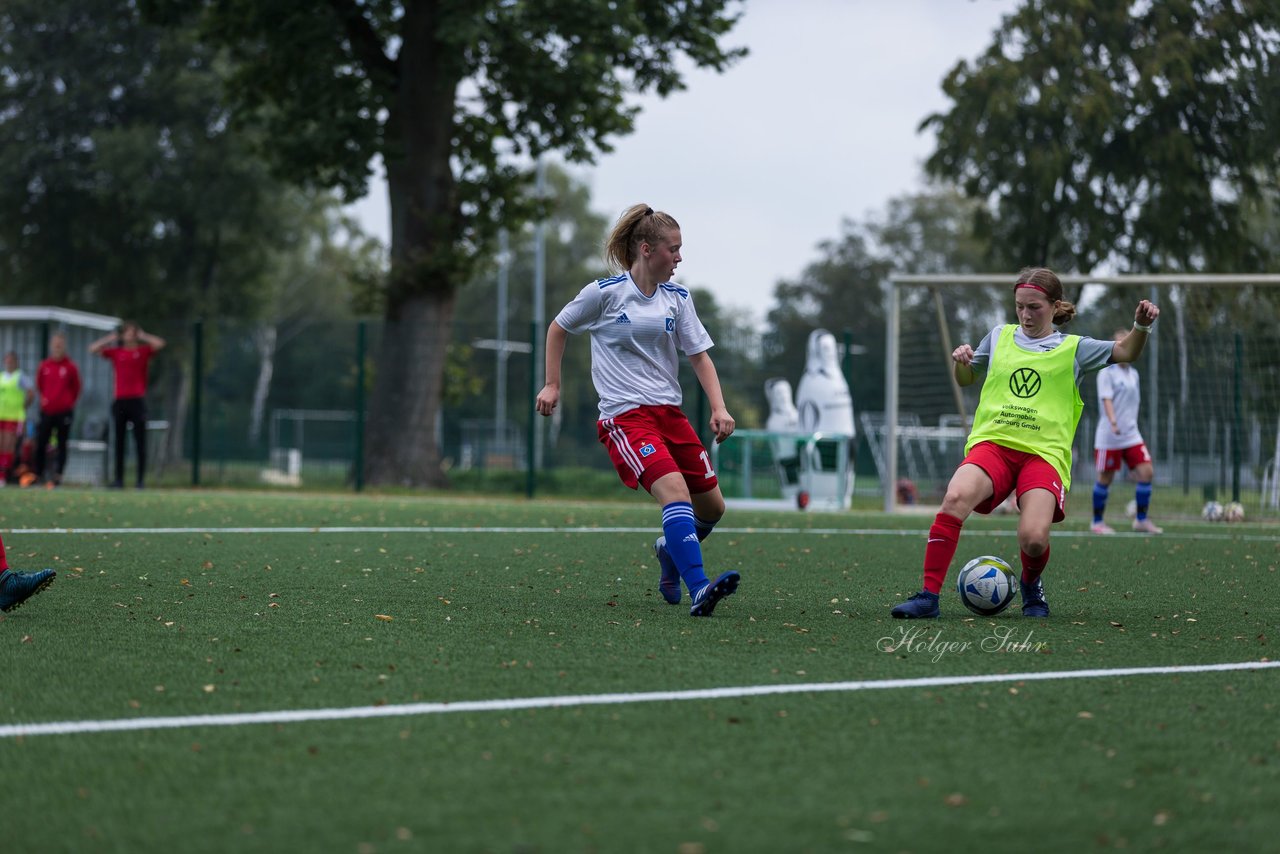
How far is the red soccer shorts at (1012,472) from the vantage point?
6.55m

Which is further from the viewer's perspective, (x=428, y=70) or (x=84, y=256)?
(x=84, y=256)

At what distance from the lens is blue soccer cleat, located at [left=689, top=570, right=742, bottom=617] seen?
610 centimetres

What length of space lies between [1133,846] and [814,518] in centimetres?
1179

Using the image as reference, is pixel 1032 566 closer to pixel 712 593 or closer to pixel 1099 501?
pixel 712 593

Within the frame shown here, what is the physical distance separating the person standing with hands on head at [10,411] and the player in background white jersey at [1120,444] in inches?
545

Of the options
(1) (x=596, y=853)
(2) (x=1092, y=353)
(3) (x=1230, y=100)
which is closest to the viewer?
(1) (x=596, y=853)

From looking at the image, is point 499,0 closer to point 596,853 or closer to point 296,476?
point 296,476

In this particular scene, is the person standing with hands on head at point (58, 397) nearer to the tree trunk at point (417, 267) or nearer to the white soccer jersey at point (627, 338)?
the tree trunk at point (417, 267)

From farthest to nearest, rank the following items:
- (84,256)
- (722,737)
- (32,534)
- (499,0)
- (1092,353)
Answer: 1. (84,256)
2. (499,0)
3. (32,534)
4. (1092,353)
5. (722,737)

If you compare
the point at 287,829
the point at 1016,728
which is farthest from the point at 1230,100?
the point at 287,829

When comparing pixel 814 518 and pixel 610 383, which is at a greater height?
pixel 610 383

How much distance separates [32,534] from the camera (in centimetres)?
999

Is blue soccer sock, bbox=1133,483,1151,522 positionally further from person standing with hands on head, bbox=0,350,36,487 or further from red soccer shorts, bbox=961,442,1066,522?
person standing with hands on head, bbox=0,350,36,487

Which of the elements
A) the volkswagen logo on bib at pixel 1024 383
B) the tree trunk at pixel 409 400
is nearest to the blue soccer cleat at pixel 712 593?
the volkswagen logo on bib at pixel 1024 383
